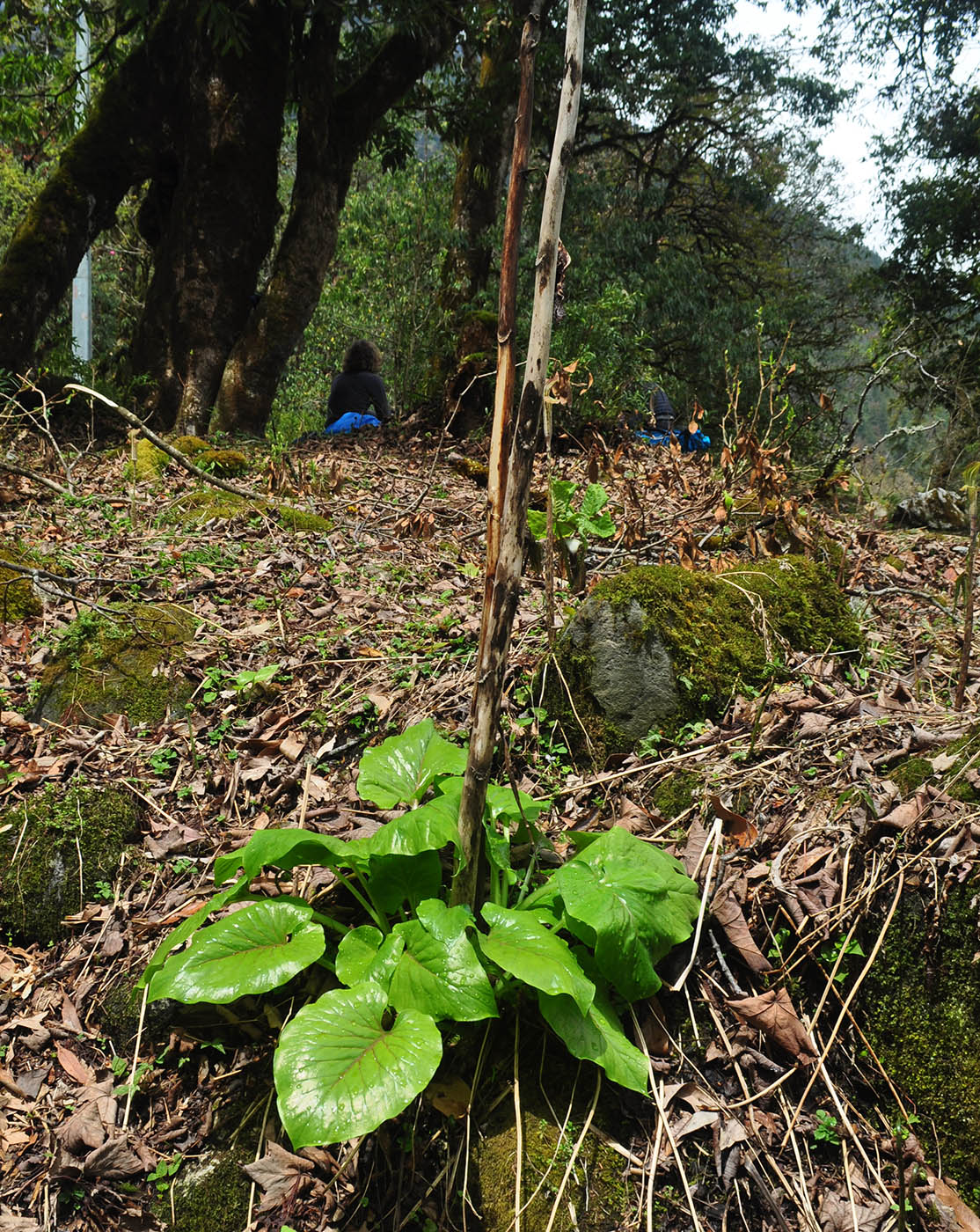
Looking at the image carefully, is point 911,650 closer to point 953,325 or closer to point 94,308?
point 953,325

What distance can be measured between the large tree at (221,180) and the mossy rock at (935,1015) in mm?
7993

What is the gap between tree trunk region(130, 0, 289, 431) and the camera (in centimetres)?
793

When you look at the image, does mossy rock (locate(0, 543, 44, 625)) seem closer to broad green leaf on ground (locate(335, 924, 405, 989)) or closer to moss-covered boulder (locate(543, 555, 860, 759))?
moss-covered boulder (locate(543, 555, 860, 759))

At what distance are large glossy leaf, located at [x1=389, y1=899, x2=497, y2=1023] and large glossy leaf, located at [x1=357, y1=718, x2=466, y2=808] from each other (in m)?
0.41

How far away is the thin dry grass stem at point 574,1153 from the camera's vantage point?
1596 millimetres

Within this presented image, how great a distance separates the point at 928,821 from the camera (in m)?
1.92

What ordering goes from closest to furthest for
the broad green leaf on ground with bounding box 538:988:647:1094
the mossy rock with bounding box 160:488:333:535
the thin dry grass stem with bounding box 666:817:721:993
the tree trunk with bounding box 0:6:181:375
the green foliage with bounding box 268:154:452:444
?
the broad green leaf on ground with bounding box 538:988:647:1094 → the thin dry grass stem with bounding box 666:817:721:993 → the mossy rock with bounding box 160:488:333:535 → the tree trunk with bounding box 0:6:181:375 → the green foliage with bounding box 268:154:452:444

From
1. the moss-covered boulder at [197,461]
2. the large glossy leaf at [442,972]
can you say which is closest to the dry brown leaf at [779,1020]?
the large glossy leaf at [442,972]

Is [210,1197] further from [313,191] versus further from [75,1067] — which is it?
[313,191]

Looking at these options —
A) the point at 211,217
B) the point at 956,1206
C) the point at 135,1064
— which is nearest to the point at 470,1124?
the point at 135,1064

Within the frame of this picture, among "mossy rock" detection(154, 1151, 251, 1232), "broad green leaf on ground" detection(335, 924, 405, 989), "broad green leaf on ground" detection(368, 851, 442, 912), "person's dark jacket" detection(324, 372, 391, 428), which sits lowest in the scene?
"mossy rock" detection(154, 1151, 251, 1232)

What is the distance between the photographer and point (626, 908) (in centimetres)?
174

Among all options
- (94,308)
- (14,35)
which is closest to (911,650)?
(14,35)

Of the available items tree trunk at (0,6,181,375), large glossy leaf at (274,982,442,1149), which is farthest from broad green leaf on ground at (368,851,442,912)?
tree trunk at (0,6,181,375)
